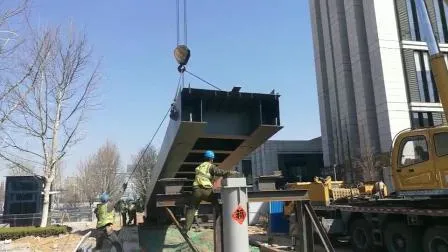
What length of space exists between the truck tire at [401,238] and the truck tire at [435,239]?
0.95 ft

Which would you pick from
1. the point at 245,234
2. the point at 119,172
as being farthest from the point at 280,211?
the point at 119,172

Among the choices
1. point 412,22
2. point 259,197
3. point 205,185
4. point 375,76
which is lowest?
point 259,197

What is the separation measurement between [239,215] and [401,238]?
21.7ft

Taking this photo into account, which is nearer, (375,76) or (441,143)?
(441,143)

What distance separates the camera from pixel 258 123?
33.9 ft

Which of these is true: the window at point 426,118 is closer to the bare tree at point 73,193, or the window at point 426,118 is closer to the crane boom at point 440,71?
the crane boom at point 440,71

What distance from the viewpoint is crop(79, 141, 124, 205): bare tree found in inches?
2234

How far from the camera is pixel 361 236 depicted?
1339 centimetres

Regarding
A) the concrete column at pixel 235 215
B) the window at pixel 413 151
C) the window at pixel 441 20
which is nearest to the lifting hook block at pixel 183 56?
the concrete column at pixel 235 215

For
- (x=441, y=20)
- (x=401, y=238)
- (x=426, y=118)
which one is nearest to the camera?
(x=401, y=238)

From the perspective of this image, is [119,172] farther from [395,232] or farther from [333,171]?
[395,232]

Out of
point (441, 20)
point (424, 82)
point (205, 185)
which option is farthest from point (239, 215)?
point (441, 20)

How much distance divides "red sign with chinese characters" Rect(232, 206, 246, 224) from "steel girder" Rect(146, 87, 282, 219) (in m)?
3.12

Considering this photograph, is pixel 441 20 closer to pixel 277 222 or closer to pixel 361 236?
pixel 277 222
